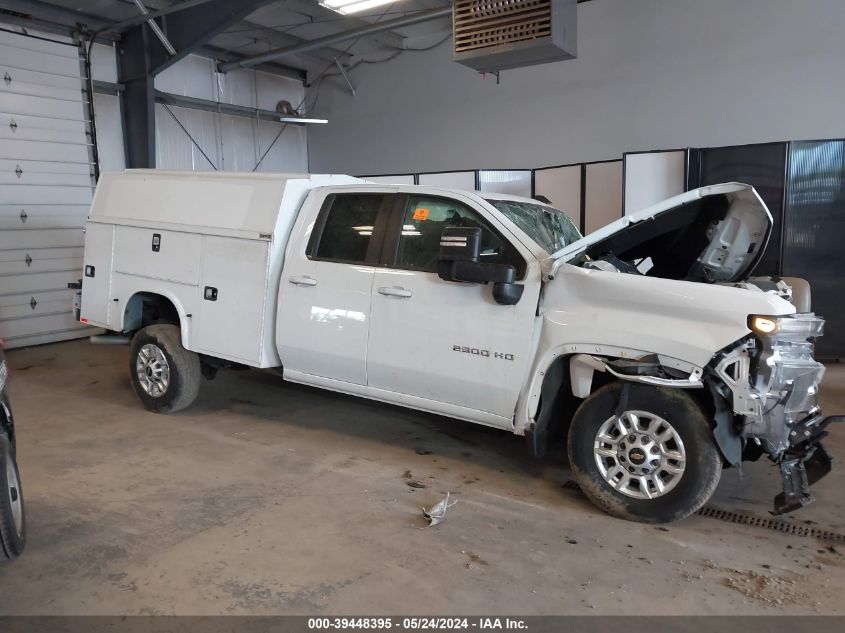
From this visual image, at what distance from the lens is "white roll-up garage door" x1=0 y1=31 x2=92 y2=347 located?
9219 mm

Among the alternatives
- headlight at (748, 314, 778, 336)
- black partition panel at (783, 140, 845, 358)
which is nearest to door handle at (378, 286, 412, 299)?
headlight at (748, 314, 778, 336)

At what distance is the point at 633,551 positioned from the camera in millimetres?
3447

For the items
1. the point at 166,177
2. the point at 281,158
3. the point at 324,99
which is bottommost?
the point at 166,177

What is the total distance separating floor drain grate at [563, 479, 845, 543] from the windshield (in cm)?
186

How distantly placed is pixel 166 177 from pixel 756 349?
189 inches

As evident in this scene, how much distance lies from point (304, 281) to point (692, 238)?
8.97ft

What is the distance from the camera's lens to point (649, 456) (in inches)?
144

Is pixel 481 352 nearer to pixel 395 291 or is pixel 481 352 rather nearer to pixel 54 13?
pixel 395 291

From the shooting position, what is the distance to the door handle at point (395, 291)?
439 cm

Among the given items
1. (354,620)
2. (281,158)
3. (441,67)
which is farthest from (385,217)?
(281,158)

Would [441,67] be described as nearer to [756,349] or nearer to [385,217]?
[385,217]

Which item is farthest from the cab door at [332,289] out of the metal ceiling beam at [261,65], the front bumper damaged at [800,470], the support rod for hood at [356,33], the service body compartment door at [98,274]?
the metal ceiling beam at [261,65]

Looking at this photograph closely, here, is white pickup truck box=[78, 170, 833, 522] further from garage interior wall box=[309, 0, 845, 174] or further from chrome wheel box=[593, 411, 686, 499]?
garage interior wall box=[309, 0, 845, 174]

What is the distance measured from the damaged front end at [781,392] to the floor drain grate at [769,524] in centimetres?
22
